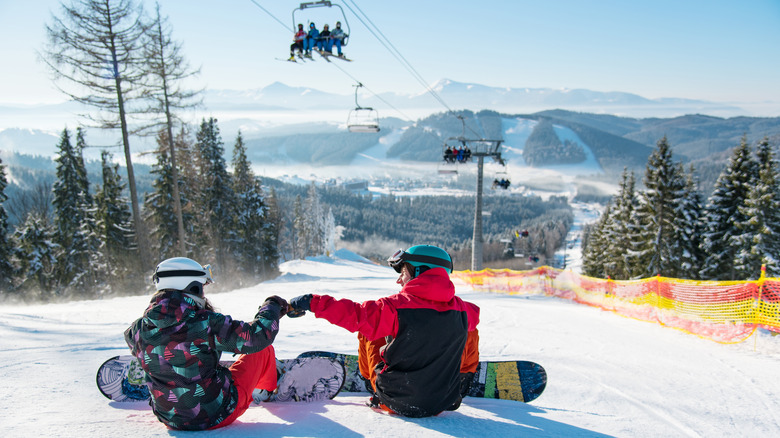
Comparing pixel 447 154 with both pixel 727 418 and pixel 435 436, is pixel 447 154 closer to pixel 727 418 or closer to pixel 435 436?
pixel 727 418

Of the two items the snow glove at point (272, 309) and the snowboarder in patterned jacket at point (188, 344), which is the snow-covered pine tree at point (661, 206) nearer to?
the snow glove at point (272, 309)

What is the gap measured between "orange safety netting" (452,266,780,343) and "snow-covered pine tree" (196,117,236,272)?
23.0 meters

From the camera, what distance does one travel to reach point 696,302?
30.5 ft

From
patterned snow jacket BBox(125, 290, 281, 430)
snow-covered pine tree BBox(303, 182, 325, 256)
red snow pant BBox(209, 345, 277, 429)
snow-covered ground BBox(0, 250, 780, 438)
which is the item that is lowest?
snow-covered pine tree BBox(303, 182, 325, 256)

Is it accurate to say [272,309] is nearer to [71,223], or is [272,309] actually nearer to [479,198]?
[479,198]

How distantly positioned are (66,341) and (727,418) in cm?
787

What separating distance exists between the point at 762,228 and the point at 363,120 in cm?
2262

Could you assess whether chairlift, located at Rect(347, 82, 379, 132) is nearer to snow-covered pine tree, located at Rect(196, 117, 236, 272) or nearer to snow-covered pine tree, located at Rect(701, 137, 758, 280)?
snow-covered pine tree, located at Rect(196, 117, 236, 272)

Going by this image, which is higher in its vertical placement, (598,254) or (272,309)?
(272,309)

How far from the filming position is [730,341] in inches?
293

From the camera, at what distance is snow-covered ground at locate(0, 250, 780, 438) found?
2783 millimetres

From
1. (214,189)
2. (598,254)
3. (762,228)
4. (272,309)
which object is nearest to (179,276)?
(272,309)

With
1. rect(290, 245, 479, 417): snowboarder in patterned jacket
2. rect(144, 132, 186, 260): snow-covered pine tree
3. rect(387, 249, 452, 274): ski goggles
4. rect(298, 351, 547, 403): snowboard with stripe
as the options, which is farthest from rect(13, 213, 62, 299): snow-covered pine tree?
rect(387, 249, 452, 274): ski goggles

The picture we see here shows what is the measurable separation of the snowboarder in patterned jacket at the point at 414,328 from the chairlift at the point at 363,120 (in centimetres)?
1204
